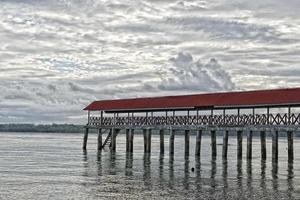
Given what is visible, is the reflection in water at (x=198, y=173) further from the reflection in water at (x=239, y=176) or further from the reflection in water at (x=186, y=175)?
the reflection in water at (x=239, y=176)

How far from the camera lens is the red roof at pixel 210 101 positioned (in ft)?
188

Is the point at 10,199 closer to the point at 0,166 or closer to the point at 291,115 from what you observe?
the point at 0,166

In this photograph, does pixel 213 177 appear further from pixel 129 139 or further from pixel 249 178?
pixel 129 139

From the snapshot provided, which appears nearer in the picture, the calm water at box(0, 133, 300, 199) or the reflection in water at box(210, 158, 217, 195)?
the calm water at box(0, 133, 300, 199)

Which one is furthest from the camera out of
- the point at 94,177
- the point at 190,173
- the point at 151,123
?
the point at 151,123

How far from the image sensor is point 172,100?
70875 mm

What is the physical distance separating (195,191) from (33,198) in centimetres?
964

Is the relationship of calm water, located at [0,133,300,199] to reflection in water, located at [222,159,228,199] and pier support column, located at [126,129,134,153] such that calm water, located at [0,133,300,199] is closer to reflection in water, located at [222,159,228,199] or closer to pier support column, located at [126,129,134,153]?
reflection in water, located at [222,159,228,199]

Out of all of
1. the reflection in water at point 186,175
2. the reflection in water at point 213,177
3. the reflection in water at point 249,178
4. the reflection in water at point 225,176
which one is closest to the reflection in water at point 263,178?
the reflection in water at point 249,178

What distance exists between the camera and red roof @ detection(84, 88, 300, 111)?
57.2 metres

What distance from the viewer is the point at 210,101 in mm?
64812

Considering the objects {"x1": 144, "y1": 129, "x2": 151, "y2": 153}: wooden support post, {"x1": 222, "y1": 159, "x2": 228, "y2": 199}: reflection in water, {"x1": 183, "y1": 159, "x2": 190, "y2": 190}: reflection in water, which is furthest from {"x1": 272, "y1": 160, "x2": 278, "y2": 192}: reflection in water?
{"x1": 144, "y1": 129, "x2": 151, "y2": 153}: wooden support post

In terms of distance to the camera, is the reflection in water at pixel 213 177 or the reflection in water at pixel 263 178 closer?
the reflection in water at pixel 213 177

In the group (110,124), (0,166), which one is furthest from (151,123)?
(0,166)
